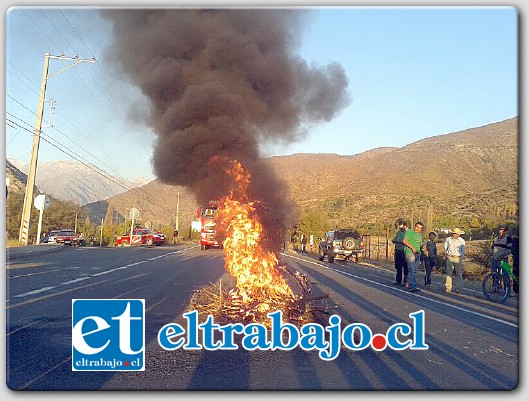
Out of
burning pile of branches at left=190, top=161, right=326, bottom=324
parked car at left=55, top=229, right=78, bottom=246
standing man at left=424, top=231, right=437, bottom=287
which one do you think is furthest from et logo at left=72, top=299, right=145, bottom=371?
parked car at left=55, top=229, right=78, bottom=246

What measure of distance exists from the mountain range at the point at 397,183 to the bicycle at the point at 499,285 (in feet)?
3.81

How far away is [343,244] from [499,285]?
39.0 ft

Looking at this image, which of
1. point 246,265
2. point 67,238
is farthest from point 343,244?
point 67,238

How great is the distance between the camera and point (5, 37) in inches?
123

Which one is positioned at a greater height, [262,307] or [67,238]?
[262,307]

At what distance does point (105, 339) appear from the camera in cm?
316

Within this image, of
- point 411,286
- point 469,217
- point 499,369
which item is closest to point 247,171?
point 499,369

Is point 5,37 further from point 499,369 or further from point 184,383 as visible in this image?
point 499,369

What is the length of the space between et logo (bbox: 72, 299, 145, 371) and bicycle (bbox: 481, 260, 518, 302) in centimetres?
682

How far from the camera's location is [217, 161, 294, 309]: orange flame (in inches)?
205

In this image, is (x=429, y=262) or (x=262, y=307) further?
(x=429, y=262)

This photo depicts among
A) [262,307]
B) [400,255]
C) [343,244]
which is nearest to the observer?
[262,307]

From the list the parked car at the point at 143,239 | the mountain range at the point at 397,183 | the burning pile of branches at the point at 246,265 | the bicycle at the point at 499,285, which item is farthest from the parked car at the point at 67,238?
the burning pile of branches at the point at 246,265

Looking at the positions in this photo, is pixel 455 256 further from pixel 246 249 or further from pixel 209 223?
pixel 246 249
